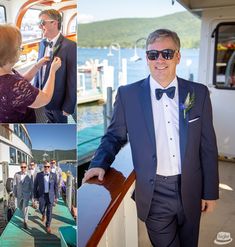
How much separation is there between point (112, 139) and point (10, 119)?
723 mm

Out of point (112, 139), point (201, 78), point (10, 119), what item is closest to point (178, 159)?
point (112, 139)

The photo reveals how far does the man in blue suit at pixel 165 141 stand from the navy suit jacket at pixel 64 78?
2.02 feet

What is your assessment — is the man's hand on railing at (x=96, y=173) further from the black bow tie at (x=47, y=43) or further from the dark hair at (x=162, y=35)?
the black bow tie at (x=47, y=43)

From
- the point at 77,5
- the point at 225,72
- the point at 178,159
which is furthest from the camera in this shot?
the point at 225,72

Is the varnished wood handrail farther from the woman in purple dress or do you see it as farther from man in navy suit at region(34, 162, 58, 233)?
the woman in purple dress

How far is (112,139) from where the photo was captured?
148 cm

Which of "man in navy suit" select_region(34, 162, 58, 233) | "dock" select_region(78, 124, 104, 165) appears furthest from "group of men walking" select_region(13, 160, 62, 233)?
"dock" select_region(78, 124, 104, 165)

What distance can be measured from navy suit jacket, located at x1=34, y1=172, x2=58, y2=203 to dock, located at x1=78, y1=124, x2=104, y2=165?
399 cm

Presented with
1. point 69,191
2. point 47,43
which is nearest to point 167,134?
point 69,191

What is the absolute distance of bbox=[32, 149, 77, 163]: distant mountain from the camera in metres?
0.84

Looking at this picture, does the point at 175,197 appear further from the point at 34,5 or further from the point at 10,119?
the point at 34,5

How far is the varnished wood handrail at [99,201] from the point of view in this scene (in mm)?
1049

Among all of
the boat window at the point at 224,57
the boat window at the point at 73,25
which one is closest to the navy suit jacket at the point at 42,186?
the boat window at the point at 73,25

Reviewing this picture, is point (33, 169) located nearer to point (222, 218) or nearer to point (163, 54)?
point (163, 54)
